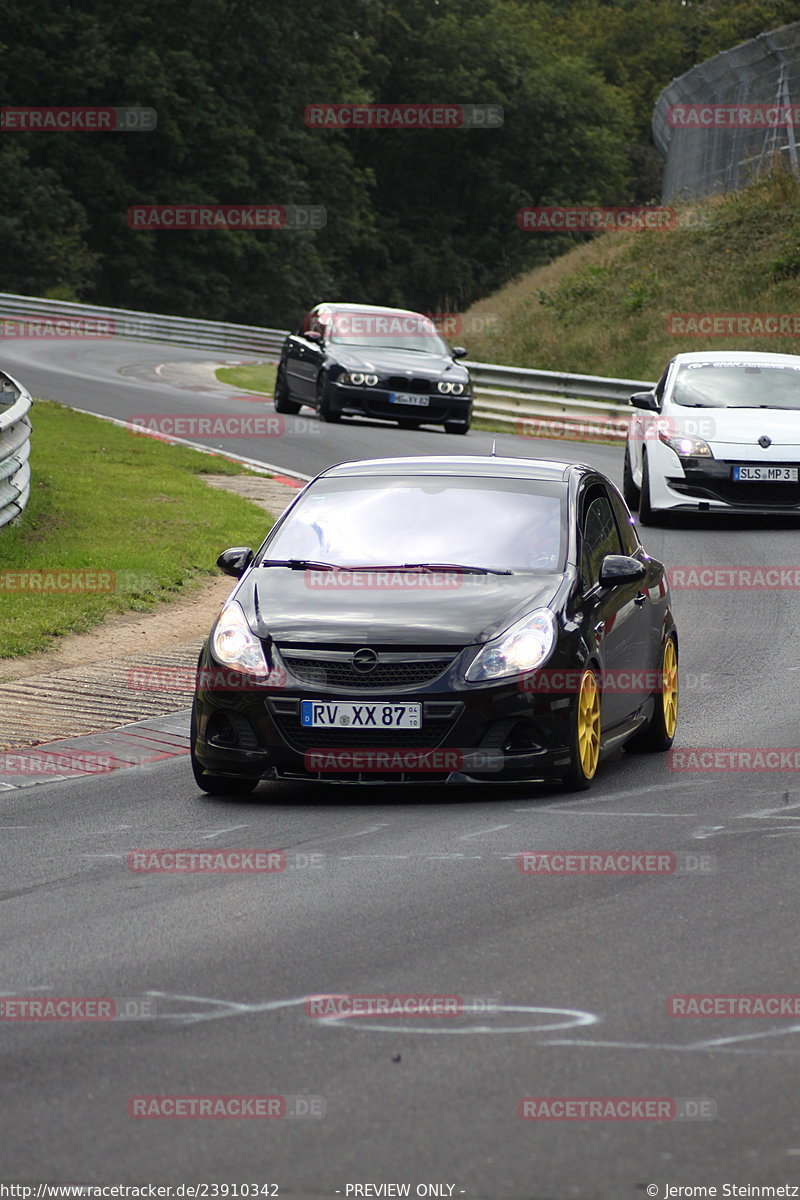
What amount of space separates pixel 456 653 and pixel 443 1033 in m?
3.31

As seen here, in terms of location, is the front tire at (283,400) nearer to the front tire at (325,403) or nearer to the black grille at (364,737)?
the front tire at (325,403)

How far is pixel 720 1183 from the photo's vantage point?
4.16m

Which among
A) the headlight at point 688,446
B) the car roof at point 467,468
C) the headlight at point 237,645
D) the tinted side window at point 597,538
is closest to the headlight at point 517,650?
the tinted side window at point 597,538

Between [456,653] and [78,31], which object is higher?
[78,31]

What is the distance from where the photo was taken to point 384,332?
2834 centimetres

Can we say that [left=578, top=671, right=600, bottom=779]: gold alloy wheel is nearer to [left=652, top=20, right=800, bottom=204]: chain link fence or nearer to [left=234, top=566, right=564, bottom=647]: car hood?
[left=234, top=566, right=564, bottom=647]: car hood

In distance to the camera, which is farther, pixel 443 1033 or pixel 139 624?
pixel 139 624

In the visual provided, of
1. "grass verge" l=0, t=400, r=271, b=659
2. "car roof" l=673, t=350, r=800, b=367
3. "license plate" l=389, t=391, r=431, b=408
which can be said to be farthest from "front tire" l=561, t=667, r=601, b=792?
"license plate" l=389, t=391, r=431, b=408

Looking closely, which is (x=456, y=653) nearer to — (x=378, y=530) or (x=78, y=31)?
(x=378, y=530)

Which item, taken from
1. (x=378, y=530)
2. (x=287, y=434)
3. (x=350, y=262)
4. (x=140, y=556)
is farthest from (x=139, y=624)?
(x=350, y=262)

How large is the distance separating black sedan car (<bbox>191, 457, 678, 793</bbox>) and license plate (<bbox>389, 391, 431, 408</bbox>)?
17.3m

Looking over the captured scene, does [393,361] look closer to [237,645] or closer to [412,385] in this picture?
[412,385]

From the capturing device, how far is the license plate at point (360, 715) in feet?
27.1

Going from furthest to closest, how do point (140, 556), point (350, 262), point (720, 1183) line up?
point (350, 262)
point (140, 556)
point (720, 1183)
